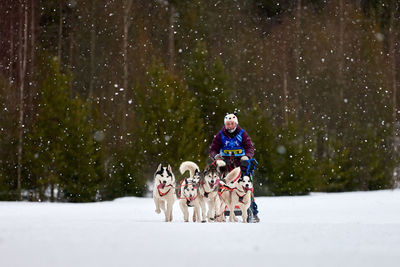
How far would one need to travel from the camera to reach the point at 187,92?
20672 mm

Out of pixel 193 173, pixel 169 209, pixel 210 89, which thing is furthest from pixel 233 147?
pixel 210 89

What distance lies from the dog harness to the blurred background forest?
8848 mm

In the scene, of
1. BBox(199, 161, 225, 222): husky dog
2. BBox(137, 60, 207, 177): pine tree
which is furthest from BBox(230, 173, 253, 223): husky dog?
BBox(137, 60, 207, 177): pine tree

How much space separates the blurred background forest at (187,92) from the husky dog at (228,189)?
30.4 feet

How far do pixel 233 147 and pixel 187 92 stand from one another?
10718 mm

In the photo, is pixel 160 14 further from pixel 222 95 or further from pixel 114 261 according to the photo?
pixel 114 261

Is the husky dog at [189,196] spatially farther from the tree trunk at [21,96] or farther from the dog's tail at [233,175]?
the tree trunk at [21,96]

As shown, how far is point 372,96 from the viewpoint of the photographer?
2452 cm

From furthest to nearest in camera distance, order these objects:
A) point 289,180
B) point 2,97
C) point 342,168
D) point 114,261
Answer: point 342,168 → point 289,180 → point 2,97 → point 114,261

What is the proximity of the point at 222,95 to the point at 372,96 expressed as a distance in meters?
6.24

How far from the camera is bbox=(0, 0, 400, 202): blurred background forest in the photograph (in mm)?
18406

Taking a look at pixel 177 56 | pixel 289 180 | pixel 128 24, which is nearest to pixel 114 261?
pixel 289 180

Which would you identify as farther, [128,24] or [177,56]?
[177,56]

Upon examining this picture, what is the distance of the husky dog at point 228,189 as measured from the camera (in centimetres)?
927
